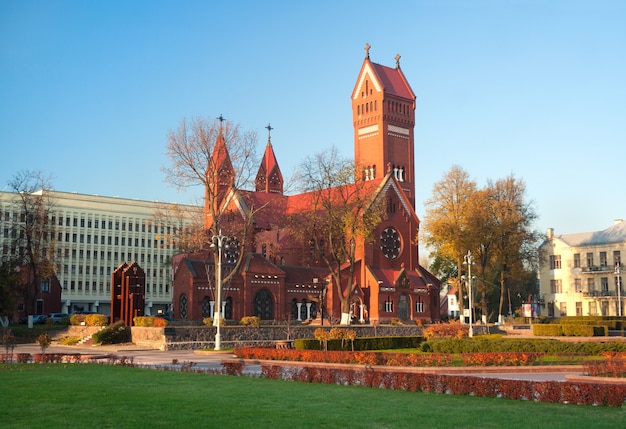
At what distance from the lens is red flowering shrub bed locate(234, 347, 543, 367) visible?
24.7m

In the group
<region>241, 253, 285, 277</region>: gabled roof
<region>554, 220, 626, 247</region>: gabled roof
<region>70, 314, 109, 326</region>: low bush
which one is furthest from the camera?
<region>554, 220, 626, 247</region>: gabled roof

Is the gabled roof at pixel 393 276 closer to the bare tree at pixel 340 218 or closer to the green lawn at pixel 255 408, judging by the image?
the bare tree at pixel 340 218

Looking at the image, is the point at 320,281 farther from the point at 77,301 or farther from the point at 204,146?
the point at 77,301

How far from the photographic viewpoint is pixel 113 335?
145 feet

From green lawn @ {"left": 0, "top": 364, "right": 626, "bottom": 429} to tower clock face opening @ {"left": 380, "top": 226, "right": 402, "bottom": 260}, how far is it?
183 ft

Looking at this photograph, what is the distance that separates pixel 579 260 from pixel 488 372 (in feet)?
196

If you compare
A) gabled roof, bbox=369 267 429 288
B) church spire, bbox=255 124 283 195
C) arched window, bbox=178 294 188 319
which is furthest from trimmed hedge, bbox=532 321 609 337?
church spire, bbox=255 124 283 195

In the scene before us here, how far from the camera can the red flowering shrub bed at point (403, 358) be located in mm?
24719

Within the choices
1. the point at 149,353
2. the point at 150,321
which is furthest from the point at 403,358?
the point at 150,321

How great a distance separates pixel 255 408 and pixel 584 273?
7023 cm

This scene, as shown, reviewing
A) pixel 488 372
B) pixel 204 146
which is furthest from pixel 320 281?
pixel 488 372

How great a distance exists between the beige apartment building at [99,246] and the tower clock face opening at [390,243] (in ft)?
125

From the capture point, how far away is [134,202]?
378ft

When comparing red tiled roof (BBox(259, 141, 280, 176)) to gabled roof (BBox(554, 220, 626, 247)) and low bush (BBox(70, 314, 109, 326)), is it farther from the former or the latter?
low bush (BBox(70, 314, 109, 326))
